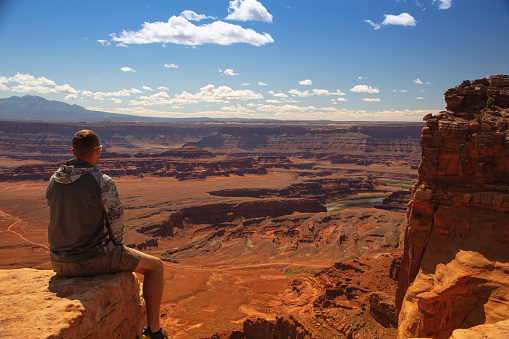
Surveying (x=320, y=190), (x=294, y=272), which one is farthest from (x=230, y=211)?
(x=320, y=190)

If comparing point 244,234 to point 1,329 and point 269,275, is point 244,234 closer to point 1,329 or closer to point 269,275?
point 269,275

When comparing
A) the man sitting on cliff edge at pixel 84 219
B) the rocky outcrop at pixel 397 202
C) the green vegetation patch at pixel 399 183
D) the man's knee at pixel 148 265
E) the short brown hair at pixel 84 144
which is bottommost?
the green vegetation patch at pixel 399 183

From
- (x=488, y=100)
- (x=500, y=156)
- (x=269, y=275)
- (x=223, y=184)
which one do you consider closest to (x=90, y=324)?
(x=500, y=156)

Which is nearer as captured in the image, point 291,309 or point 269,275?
point 291,309

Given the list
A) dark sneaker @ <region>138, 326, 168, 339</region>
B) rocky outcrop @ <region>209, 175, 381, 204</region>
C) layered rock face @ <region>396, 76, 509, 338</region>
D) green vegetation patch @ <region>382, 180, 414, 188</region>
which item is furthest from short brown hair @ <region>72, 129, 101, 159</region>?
green vegetation patch @ <region>382, 180, 414, 188</region>

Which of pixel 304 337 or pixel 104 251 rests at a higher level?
pixel 104 251

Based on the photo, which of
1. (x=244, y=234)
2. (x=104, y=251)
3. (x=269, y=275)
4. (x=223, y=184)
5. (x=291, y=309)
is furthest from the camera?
(x=223, y=184)

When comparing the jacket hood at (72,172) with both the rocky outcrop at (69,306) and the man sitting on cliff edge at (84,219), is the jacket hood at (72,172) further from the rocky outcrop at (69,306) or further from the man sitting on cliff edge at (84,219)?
the rocky outcrop at (69,306)

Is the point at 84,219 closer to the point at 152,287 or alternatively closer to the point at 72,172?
the point at 72,172

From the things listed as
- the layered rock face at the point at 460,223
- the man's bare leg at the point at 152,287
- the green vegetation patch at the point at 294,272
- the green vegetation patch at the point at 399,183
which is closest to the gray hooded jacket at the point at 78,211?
the man's bare leg at the point at 152,287
